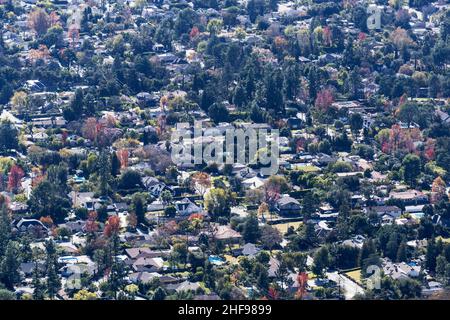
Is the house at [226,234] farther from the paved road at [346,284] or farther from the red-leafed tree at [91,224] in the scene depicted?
the paved road at [346,284]

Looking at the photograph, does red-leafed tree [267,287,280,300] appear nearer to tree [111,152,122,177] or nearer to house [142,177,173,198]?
house [142,177,173,198]

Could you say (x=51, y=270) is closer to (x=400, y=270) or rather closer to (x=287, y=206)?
(x=400, y=270)

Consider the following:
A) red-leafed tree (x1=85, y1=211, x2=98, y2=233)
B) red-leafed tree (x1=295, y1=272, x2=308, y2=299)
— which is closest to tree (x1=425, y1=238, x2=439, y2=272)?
red-leafed tree (x1=295, y1=272, x2=308, y2=299)

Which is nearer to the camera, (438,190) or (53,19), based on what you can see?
(438,190)

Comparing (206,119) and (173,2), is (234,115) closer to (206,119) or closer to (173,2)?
(206,119)

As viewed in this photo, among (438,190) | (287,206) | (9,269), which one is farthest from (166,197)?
(438,190)
